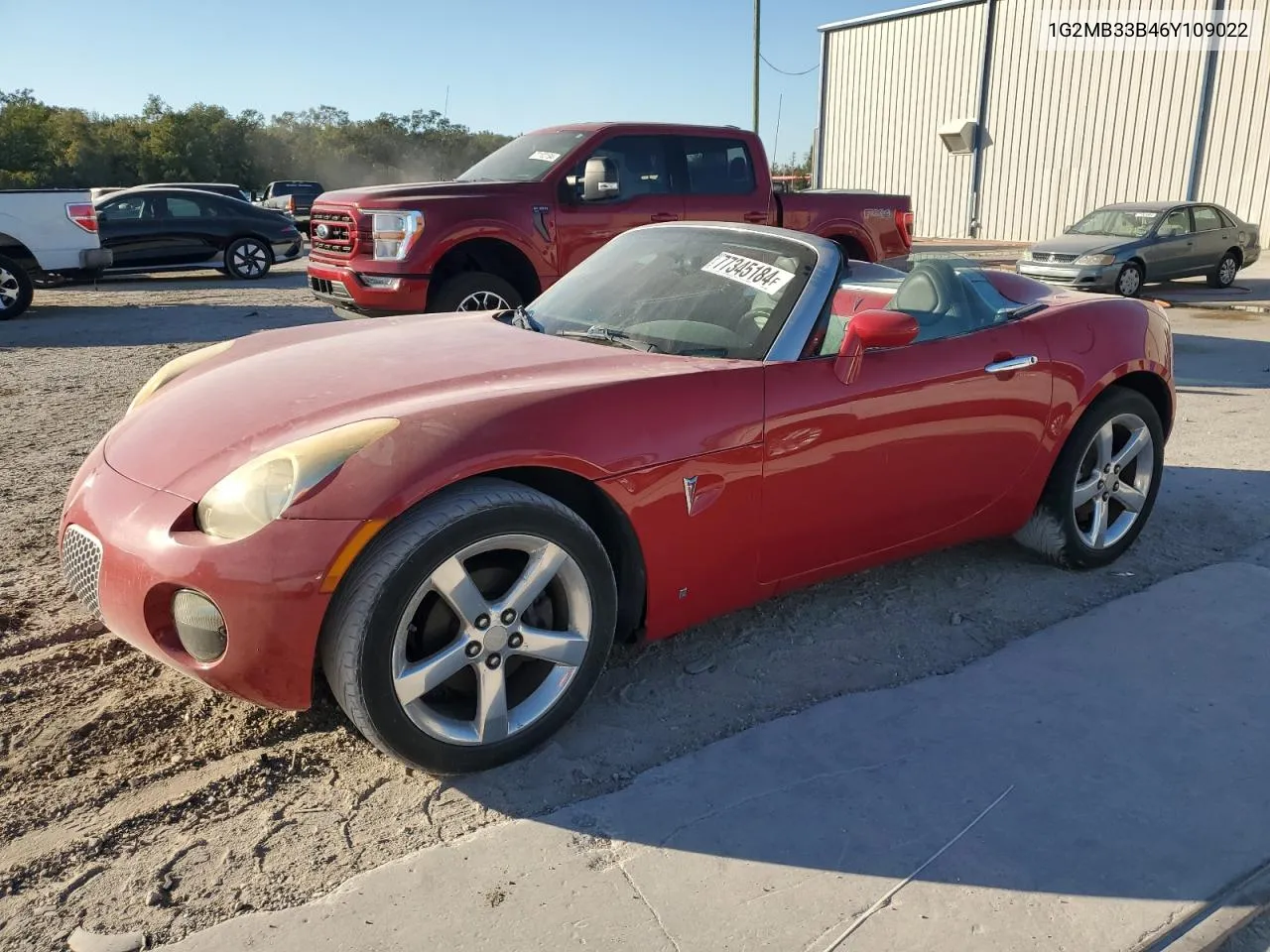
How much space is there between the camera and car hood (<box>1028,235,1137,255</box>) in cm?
1436

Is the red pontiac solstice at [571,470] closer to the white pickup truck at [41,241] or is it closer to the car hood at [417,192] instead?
the car hood at [417,192]

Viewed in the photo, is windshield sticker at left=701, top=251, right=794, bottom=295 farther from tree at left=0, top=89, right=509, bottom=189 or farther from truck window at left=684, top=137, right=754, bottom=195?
tree at left=0, top=89, right=509, bottom=189

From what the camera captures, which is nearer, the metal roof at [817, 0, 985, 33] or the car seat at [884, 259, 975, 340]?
the car seat at [884, 259, 975, 340]

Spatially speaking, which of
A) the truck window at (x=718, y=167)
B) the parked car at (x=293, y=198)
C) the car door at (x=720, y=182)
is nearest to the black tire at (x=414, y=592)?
the car door at (x=720, y=182)

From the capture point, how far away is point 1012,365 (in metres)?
3.66

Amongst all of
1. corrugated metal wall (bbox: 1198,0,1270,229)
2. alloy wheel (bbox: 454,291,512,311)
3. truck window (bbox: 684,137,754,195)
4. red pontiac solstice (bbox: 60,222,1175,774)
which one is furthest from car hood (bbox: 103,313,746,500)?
corrugated metal wall (bbox: 1198,0,1270,229)

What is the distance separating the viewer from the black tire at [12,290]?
11.6 m

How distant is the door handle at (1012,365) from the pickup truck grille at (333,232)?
5273mm

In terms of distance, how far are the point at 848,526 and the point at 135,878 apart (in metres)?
2.24

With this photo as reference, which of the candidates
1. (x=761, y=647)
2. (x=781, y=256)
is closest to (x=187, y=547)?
(x=761, y=647)

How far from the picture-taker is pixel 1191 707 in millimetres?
3098

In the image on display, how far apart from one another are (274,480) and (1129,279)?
14847mm

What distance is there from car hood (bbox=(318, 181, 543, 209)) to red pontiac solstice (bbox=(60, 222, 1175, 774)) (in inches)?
147

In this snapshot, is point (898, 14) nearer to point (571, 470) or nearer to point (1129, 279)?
point (1129, 279)
